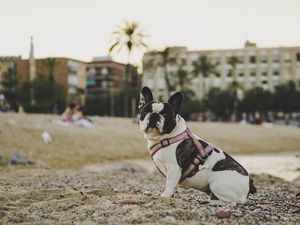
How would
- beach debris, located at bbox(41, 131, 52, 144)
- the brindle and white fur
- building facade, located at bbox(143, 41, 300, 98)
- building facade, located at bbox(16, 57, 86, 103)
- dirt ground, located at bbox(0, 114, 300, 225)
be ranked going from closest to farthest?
dirt ground, located at bbox(0, 114, 300, 225) < the brindle and white fur < beach debris, located at bbox(41, 131, 52, 144) < building facade, located at bbox(16, 57, 86, 103) < building facade, located at bbox(143, 41, 300, 98)

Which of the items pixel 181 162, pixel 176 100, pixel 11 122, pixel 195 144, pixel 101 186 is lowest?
pixel 101 186

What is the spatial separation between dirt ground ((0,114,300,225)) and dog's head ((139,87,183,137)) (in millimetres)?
909

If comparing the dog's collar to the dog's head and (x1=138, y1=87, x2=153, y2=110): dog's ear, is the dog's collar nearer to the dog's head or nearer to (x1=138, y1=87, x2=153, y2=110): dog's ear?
the dog's head

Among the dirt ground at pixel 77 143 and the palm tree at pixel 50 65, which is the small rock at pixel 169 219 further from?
the palm tree at pixel 50 65

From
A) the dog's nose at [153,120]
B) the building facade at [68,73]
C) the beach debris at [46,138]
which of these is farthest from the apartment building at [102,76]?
the dog's nose at [153,120]

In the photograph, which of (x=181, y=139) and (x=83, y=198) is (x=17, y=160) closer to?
(x=83, y=198)

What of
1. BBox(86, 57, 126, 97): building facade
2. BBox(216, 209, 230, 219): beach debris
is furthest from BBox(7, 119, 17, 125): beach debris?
BBox(86, 57, 126, 97): building facade

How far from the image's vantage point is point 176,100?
7824 mm

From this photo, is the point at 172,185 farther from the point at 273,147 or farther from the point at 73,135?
the point at 273,147

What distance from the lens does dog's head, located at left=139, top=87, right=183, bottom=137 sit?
755 cm

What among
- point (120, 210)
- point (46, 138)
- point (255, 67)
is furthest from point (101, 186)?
point (255, 67)

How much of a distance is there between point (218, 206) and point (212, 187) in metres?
0.28

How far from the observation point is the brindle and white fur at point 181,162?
302 inches

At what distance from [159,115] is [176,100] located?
0.40 meters
